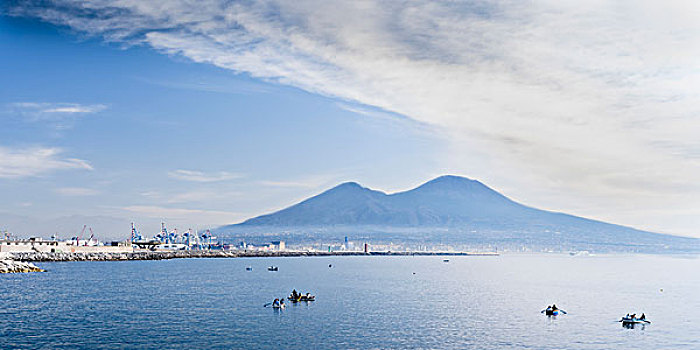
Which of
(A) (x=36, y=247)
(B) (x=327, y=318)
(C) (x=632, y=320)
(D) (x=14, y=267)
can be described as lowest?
(B) (x=327, y=318)

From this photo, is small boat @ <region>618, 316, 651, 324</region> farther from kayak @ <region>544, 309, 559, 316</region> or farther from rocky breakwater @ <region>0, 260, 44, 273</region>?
rocky breakwater @ <region>0, 260, 44, 273</region>

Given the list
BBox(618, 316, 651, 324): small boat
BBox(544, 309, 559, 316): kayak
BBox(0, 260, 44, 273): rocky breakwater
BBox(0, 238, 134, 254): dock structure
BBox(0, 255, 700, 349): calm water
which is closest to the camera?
BBox(0, 255, 700, 349): calm water

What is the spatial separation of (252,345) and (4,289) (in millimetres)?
51261

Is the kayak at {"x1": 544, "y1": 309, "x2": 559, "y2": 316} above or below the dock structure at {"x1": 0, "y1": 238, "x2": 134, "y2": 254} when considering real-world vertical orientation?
below

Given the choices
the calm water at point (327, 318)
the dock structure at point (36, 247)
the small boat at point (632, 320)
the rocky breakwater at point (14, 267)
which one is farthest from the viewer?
the dock structure at point (36, 247)

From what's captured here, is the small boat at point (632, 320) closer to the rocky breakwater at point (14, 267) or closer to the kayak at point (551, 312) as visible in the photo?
the kayak at point (551, 312)

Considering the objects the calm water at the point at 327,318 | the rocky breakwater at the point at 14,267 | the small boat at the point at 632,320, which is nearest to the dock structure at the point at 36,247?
the rocky breakwater at the point at 14,267

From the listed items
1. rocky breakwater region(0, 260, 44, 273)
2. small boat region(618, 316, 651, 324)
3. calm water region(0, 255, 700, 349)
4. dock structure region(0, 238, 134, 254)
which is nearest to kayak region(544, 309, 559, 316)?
calm water region(0, 255, 700, 349)

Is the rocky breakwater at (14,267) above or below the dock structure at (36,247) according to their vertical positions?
below

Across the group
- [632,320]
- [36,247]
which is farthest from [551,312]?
[36,247]

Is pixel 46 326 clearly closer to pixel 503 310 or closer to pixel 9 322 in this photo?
pixel 9 322

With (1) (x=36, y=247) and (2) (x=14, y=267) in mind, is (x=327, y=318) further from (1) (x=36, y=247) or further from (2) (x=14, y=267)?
(1) (x=36, y=247)

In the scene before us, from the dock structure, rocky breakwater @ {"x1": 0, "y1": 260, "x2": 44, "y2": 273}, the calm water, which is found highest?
the dock structure

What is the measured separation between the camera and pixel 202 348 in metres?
42.3
